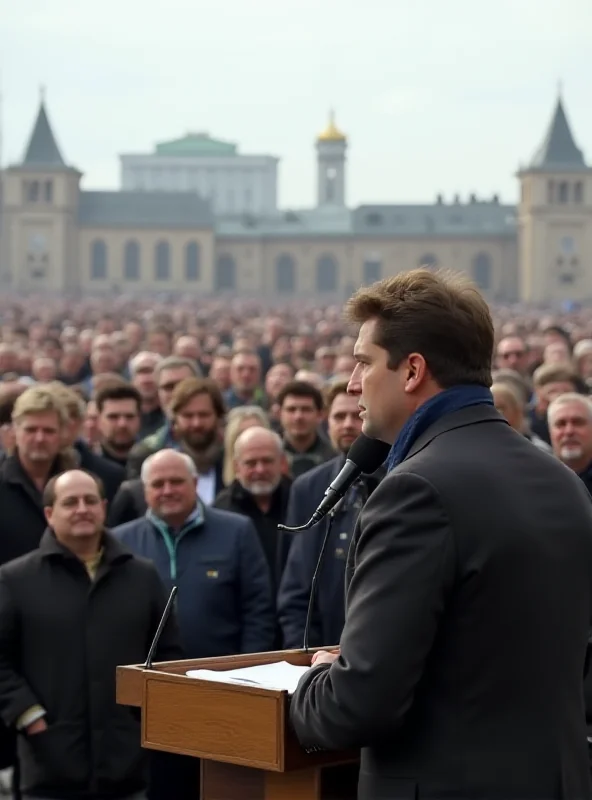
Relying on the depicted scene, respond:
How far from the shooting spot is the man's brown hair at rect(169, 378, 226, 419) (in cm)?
963

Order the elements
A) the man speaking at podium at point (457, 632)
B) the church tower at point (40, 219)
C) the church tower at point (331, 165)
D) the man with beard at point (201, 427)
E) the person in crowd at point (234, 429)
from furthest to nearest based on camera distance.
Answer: the church tower at point (331, 165) → the church tower at point (40, 219) → the man with beard at point (201, 427) → the person in crowd at point (234, 429) → the man speaking at podium at point (457, 632)

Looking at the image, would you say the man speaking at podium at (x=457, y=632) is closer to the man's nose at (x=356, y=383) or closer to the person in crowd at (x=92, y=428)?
the man's nose at (x=356, y=383)

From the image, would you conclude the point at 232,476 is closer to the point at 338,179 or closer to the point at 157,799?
the point at 157,799

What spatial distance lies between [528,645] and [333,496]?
1.80 ft

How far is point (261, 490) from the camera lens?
863 cm

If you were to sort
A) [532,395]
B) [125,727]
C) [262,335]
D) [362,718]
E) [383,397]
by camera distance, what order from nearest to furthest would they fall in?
[362,718], [383,397], [125,727], [532,395], [262,335]

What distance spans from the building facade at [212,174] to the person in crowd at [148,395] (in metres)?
147

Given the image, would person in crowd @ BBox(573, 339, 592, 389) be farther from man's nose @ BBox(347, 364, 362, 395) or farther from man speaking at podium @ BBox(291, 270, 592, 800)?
man speaking at podium @ BBox(291, 270, 592, 800)

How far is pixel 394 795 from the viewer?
3391 mm

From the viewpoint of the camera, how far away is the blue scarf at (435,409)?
3529 millimetres

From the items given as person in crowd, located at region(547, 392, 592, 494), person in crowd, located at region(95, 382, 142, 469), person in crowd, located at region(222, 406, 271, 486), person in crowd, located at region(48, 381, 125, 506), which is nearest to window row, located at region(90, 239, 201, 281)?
person in crowd, located at region(95, 382, 142, 469)

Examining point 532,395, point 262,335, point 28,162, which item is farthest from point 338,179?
point 532,395

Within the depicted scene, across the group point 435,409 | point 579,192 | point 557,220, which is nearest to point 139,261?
point 557,220

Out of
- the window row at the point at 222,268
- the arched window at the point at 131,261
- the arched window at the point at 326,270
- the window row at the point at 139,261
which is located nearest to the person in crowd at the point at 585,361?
the window row at the point at 222,268
